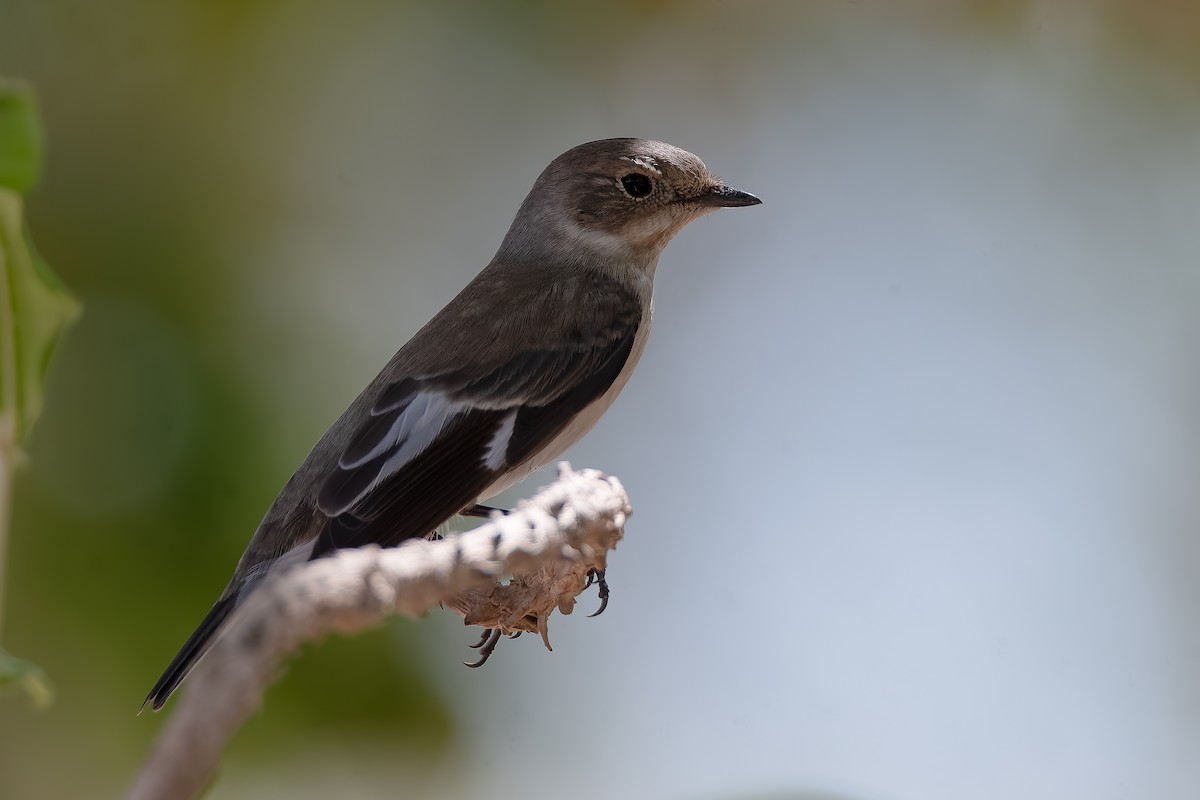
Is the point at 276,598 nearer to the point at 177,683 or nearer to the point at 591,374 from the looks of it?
the point at 177,683

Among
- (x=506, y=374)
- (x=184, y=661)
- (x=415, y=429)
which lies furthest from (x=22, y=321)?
(x=506, y=374)

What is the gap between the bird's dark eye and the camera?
323cm

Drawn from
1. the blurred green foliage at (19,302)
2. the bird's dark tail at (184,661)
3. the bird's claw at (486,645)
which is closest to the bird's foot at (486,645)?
the bird's claw at (486,645)

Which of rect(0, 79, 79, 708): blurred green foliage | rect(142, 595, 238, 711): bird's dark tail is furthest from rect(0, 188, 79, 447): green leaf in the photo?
rect(142, 595, 238, 711): bird's dark tail

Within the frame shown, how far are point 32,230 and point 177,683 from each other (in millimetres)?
1354

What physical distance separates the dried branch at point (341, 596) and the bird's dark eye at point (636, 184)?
1840mm

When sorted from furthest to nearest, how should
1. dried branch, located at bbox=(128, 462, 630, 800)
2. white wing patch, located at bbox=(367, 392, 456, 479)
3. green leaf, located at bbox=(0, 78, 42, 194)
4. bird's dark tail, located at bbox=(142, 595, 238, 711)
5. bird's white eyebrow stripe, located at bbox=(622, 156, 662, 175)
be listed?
bird's white eyebrow stripe, located at bbox=(622, 156, 662, 175)
white wing patch, located at bbox=(367, 392, 456, 479)
bird's dark tail, located at bbox=(142, 595, 238, 711)
green leaf, located at bbox=(0, 78, 42, 194)
dried branch, located at bbox=(128, 462, 630, 800)

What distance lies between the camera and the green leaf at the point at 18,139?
0.95 m

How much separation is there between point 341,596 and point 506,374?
Answer: 1847 millimetres

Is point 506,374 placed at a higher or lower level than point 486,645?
higher

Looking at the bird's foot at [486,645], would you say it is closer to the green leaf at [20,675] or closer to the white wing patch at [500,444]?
the white wing patch at [500,444]

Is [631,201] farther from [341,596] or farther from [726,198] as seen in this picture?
[341,596]

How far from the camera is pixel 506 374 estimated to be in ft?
8.89

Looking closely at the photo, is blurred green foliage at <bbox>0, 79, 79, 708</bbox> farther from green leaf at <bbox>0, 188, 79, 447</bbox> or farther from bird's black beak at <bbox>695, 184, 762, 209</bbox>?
bird's black beak at <bbox>695, 184, 762, 209</bbox>
